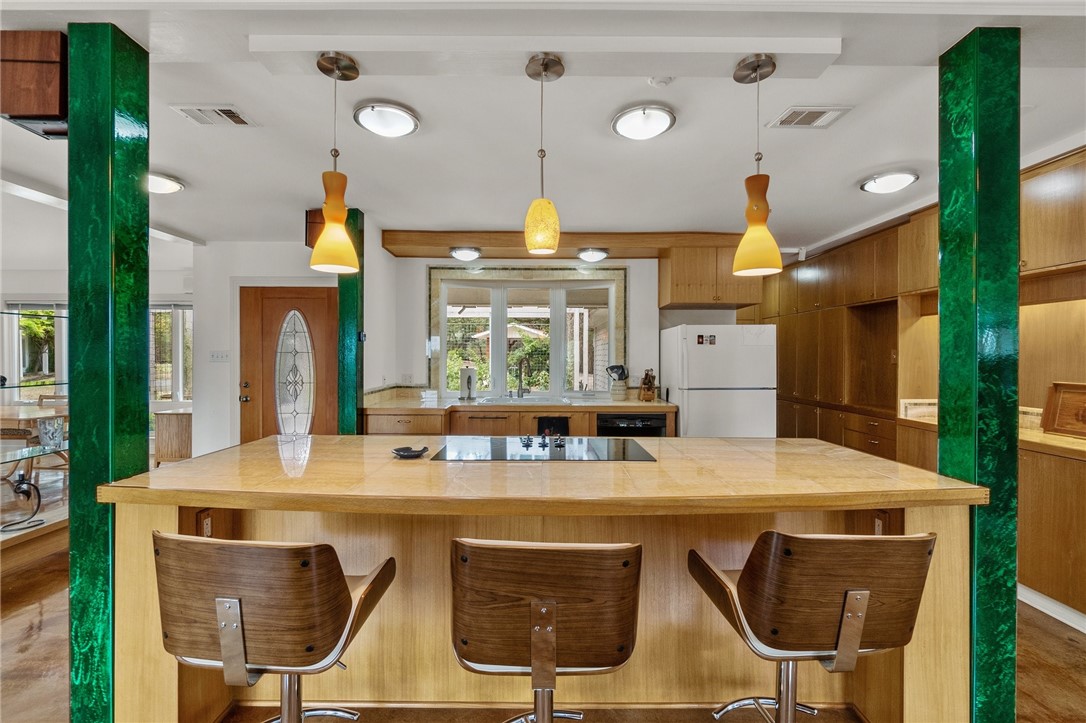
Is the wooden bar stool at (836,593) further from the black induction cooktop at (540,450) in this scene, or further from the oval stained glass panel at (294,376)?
the oval stained glass panel at (294,376)

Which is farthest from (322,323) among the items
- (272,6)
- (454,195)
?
(272,6)

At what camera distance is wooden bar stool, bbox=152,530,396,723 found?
44.8 inches

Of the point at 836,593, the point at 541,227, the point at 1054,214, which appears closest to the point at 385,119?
the point at 541,227

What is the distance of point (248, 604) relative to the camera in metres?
1.15

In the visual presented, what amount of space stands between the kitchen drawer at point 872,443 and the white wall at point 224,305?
16.6 feet

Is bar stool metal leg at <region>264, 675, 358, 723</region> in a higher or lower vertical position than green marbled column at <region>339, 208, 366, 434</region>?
lower

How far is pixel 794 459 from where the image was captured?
189 centimetres

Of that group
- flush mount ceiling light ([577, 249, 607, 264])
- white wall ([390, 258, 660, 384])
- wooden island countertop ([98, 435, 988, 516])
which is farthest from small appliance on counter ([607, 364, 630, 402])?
wooden island countertop ([98, 435, 988, 516])

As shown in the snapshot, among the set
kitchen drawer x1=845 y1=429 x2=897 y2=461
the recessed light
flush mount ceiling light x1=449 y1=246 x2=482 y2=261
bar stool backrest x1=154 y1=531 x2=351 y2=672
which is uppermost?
the recessed light

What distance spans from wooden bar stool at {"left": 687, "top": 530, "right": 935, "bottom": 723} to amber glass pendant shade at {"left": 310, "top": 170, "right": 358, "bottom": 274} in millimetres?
1891

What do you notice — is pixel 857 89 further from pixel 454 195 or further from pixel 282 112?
pixel 282 112

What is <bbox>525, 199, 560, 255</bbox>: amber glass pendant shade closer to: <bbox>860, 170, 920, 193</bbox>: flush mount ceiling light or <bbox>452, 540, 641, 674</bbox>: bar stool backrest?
<bbox>452, 540, 641, 674</bbox>: bar stool backrest

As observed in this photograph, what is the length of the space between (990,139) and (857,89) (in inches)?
26.2

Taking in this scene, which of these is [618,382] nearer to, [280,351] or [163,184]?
[280,351]
